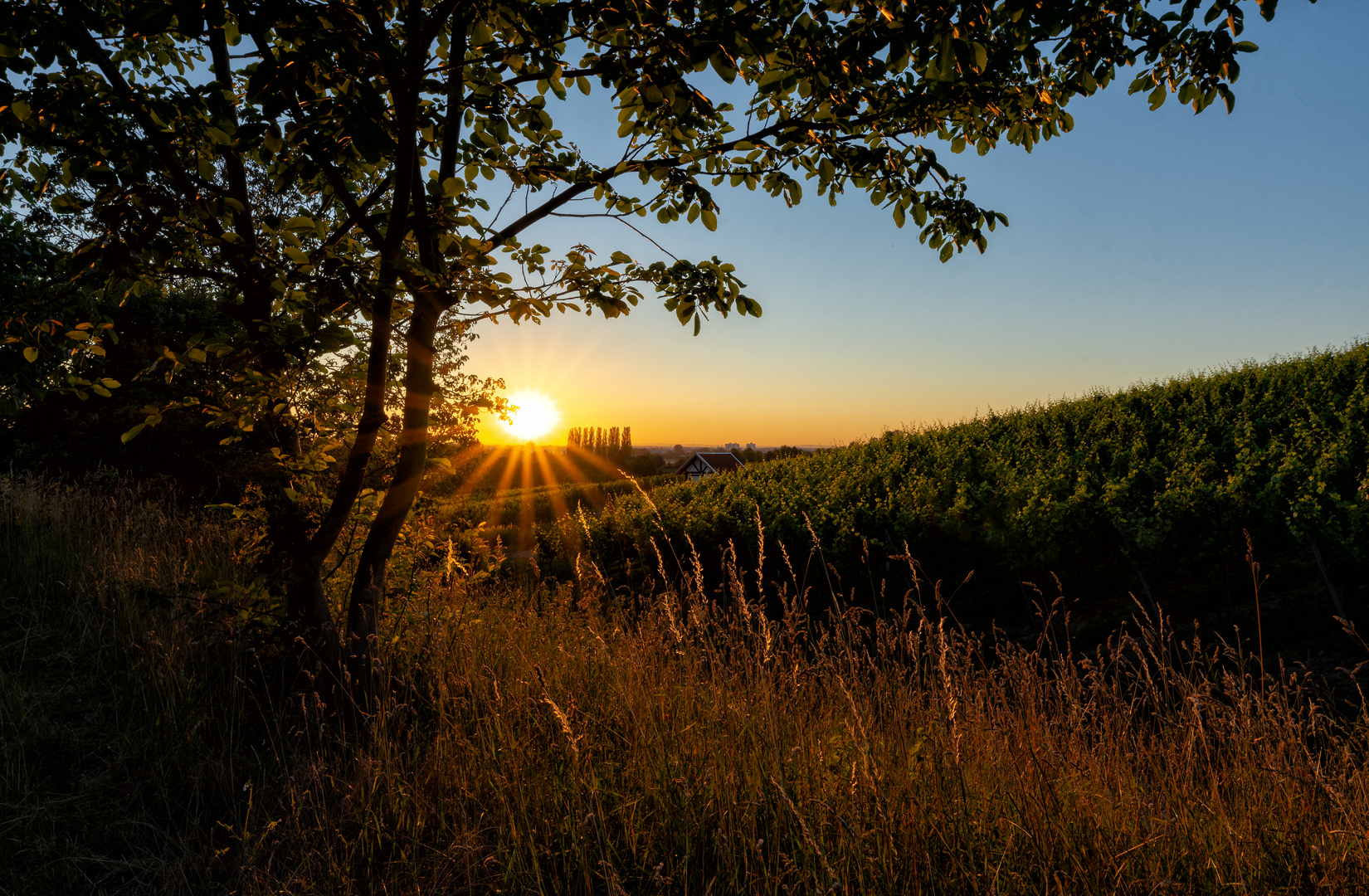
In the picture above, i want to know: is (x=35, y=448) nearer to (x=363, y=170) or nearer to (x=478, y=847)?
(x=363, y=170)

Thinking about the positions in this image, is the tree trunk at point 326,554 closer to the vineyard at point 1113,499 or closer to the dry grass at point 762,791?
the dry grass at point 762,791

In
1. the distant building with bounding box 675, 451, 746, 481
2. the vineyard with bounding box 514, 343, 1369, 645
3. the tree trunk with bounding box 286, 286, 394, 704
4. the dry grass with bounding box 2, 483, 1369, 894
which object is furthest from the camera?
the distant building with bounding box 675, 451, 746, 481

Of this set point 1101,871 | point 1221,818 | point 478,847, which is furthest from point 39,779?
point 1221,818

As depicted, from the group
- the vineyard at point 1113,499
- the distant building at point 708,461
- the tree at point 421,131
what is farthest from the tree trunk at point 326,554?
the distant building at point 708,461

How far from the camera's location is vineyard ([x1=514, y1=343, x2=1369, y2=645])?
658 centimetres

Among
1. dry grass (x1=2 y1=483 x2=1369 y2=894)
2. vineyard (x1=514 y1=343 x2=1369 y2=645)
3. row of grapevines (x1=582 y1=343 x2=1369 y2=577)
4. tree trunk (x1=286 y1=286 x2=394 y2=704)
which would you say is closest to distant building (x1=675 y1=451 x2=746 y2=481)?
row of grapevines (x1=582 y1=343 x2=1369 y2=577)

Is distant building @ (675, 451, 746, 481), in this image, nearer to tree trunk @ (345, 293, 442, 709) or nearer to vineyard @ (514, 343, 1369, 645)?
vineyard @ (514, 343, 1369, 645)

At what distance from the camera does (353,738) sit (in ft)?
11.0

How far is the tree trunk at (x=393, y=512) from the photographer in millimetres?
3316

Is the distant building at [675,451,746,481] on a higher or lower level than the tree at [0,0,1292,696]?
lower

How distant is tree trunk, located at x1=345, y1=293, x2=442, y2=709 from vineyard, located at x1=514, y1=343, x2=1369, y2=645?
111 inches

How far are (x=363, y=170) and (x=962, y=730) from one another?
12.6 feet

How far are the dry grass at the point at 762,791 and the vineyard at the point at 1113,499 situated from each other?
2523 millimetres

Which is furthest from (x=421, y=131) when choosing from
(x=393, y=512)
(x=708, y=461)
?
(x=708, y=461)
